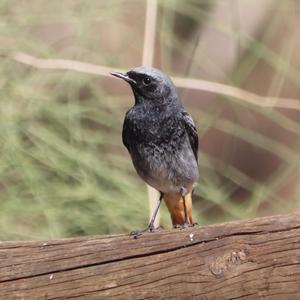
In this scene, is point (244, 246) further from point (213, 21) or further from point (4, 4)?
point (213, 21)

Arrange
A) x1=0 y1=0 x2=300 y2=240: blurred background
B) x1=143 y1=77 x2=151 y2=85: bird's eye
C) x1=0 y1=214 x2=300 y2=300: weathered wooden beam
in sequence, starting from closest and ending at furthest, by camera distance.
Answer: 1. x1=0 y1=214 x2=300 y2=300: weathered wooden beam
2. x1=143 y1=77 x2=151 y2=85: bird's eye
3. x1=0 y1=0 x2=300 y2=240: blurred background

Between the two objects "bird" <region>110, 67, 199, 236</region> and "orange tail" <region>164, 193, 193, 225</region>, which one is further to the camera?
"orange tail" <region>164, 193, 193, 225</region>

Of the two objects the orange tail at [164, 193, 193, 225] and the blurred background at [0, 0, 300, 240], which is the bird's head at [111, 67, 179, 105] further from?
the blurred background at [0, 0, 300, 240]

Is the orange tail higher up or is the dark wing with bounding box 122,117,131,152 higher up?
the dark wing with bounding box 122,117,131,152

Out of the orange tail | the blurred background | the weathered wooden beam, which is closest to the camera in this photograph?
the weathered wooden beam

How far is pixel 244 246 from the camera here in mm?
2748

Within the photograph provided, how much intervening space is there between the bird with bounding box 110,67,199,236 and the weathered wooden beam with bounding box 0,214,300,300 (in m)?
0.99

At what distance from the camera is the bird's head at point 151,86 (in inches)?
151

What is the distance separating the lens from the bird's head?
383cm

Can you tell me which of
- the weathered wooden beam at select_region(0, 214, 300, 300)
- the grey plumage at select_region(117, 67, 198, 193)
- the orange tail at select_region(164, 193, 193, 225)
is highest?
the grey plumage at select_region(117, 67, 198, 193)

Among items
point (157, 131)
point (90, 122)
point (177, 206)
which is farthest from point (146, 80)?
point (90, 122)

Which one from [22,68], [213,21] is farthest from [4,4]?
[213,21]

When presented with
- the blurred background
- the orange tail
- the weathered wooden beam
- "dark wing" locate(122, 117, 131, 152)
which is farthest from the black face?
the weathered wooden beam

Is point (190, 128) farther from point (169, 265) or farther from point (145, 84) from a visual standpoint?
point (169, 265)
